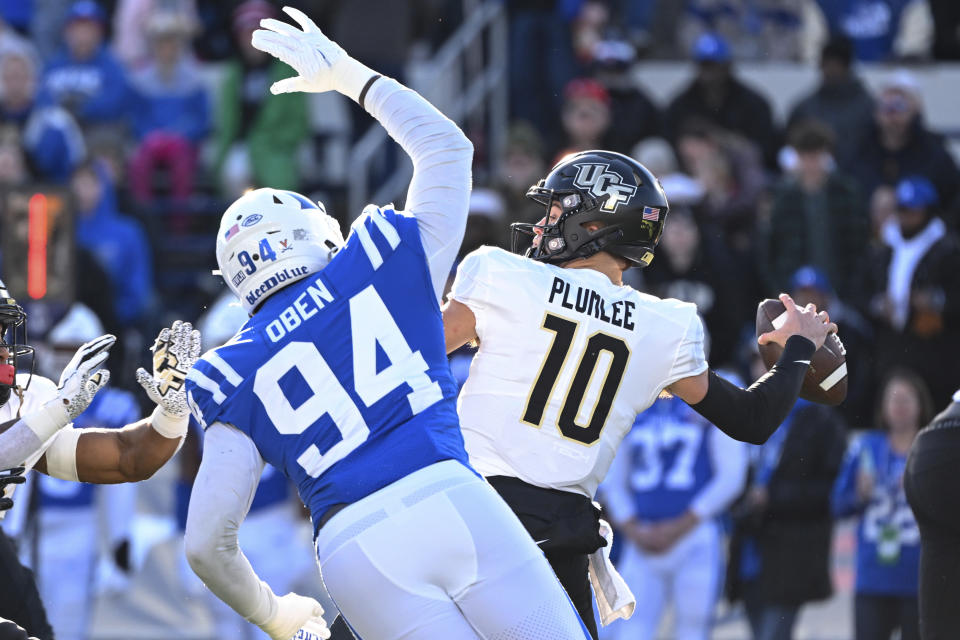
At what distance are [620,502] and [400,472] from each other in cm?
500

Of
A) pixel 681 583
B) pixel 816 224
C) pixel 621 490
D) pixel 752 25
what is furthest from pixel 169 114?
pixel 681 583

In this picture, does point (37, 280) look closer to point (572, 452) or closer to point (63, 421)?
point (63, 421)

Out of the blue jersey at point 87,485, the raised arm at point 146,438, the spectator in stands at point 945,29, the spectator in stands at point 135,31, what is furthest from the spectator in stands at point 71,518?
the spectator in stands at point 945,29

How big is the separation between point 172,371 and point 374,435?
1.14 metres

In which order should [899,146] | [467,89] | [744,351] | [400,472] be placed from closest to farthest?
[400,472] < [744,351] < [899,146] < [467,89]

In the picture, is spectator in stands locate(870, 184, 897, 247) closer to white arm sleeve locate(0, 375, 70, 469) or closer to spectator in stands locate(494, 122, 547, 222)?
spectator in stands locate(494, 122, 547, 222)

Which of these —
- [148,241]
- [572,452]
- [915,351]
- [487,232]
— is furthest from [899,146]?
[572,452]

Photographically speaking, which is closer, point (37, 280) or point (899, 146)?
point (37, 280)

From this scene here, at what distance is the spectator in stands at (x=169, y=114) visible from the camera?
12.1 meters

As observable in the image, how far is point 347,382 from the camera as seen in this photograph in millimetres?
4270

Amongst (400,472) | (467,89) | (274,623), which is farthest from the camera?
(467,89)

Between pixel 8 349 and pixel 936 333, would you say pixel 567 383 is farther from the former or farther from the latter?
pixel 936 333

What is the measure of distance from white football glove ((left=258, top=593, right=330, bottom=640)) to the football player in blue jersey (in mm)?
52

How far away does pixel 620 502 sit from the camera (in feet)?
29.8
